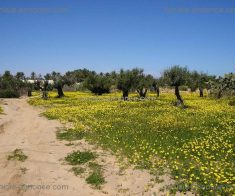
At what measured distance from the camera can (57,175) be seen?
1614 centimetres

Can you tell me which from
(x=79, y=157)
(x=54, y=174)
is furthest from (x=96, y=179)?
(x=79, y=157)

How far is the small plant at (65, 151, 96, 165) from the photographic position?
18.4 metres

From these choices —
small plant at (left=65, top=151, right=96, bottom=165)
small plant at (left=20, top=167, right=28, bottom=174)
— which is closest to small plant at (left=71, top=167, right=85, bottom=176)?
small plant at (left=65, top=151, right=96, bottom=165)

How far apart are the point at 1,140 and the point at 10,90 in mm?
56960

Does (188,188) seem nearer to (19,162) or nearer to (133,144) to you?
(133,144)

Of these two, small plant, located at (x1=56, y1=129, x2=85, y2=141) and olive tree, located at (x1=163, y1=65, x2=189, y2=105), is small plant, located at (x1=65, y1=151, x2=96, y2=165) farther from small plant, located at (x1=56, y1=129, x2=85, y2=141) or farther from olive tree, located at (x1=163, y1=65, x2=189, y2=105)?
olive tree, located at (x1=163, y1=65, x2=189, y2=105)

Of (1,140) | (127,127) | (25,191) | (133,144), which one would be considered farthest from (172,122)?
(25,191)

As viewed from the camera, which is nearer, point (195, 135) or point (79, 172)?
point (79, 172)

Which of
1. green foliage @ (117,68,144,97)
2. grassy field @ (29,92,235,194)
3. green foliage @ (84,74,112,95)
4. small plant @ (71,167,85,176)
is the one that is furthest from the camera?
green foliage @ (84,74,112,95)

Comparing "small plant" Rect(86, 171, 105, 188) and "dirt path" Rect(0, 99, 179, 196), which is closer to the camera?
"dirt path" Rect(0, 99, 179, 196)

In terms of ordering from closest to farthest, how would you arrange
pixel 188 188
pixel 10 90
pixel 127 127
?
pixel 188 188, pixel 127 127, pixel 10 90

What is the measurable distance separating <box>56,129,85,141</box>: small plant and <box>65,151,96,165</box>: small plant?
473 centimetres

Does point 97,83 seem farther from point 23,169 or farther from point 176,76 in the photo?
point 23,169

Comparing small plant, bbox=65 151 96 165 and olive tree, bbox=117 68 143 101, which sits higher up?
olive tree, bbox=117 68 143 101
